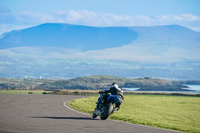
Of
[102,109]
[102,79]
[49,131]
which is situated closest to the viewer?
[49,131]

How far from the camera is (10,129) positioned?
1689cm

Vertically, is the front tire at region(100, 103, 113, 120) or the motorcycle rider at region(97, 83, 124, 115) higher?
the motorcycle rider at region(97, 83, 124, 115)

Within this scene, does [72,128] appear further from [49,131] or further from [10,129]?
[10,129]

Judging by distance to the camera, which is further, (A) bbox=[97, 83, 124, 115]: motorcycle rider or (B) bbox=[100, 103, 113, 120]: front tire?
(A) bbox=[97, 83, 124, 115]: motorcycle rider

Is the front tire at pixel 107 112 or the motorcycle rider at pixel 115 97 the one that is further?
the motorcycle rider at pixel 115 97

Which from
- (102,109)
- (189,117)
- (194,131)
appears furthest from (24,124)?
(189,117)

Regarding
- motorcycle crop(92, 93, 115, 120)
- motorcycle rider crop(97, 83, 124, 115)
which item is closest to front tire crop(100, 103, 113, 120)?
motorcycle crop(92, 93, 115, 120)

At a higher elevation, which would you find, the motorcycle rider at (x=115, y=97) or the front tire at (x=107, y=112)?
the motorcycle rider at (x=115, y=97)

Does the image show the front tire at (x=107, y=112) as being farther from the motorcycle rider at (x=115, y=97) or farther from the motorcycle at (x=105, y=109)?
the motorcycle rider at (x=115, y=97)

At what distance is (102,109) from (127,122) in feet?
5.78

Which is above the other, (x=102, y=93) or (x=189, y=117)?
(x=102, y=93)

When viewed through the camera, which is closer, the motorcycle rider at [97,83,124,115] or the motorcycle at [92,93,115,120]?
the motorcycle at [92,93,115,120]

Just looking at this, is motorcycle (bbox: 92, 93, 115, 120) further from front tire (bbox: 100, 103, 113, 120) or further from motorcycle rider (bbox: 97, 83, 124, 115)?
motorcycle rider (bbox: 97, 83, 124, 115)

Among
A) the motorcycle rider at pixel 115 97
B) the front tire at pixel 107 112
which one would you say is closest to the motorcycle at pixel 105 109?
the front tire at pixel 107 112
